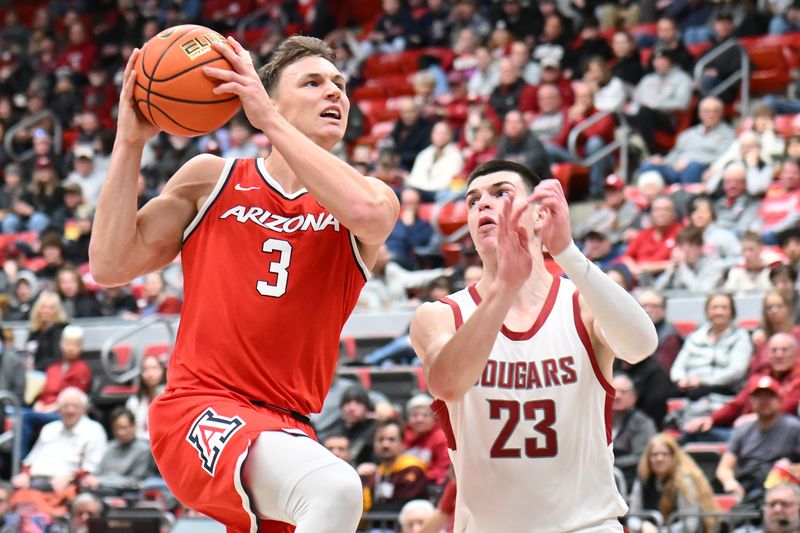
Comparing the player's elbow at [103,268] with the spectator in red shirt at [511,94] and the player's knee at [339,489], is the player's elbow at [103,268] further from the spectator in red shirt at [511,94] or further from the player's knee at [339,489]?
the spectator in red shirt at [511,94]

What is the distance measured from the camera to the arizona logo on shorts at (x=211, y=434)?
409 centimetres

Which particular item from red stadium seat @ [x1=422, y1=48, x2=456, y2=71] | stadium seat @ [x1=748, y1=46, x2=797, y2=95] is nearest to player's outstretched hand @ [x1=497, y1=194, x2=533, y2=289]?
stadium seat @ [x1=748, y1=46, x2=797, y2=95]

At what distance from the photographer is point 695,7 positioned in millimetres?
15898

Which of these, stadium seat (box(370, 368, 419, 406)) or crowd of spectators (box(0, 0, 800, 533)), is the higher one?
crowd of spectators (box(0, 0, 800, 533))

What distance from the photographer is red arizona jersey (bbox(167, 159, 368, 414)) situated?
434cm

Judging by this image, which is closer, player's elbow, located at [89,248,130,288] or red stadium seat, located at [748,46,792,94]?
player's elbow, located at [89,248,130,288]

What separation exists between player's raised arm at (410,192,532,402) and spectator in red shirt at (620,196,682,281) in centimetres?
746

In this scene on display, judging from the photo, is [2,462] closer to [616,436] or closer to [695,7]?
[616,436]

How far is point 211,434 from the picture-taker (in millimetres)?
4125

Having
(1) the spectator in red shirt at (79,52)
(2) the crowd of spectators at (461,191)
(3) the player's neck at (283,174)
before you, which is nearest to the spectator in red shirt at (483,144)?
(2) the crowd of spectators at (461,191)

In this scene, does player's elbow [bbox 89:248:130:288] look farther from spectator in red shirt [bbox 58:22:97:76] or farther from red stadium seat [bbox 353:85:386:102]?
spectator in red shirt [bbox 58:22:97:76]

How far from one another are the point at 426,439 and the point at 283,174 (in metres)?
5.79

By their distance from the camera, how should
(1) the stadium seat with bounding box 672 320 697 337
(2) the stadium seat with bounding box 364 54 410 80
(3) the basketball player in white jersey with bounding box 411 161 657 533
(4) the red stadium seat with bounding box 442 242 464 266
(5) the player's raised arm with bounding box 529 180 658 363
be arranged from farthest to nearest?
1. (2) the stadium seat with bounding box 364 54 410 80
2. (4) the red stadium seat with bounding box 442 242 464 266
3. (1) the stadium seat with bounding box 672 320 697 337
4. (3) the basketball player in white jersey with bounding box 411 161 657 533
5. (5) the player's raised arm with bounding box 529 180 658 363

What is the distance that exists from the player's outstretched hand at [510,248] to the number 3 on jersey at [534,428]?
0.67m
